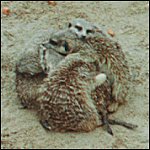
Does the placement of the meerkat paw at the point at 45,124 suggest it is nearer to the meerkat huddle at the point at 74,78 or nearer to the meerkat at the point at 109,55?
the meerkat huddle at the point at 74,78

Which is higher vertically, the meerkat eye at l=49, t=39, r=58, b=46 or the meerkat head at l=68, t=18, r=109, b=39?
the meerkat head at l=68, t=18, r=109, b=39

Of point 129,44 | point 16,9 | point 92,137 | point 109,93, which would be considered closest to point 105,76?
point 109,93

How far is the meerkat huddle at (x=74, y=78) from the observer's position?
383cm

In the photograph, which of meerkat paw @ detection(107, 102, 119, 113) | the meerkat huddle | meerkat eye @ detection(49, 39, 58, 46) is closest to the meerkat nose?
the meerkat huddle

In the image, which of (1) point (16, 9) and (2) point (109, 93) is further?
(1) point (16, 9)

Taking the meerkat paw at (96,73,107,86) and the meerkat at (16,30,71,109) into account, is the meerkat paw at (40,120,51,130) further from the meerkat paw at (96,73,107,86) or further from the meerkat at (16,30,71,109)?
the meerkat paw at (96,73,107,86)

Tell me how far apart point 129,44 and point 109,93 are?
1075 mm

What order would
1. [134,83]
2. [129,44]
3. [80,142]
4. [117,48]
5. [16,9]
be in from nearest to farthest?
[80,142]
[117,48]
[134,83]
[129,44]
[16,9]

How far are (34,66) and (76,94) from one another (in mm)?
376

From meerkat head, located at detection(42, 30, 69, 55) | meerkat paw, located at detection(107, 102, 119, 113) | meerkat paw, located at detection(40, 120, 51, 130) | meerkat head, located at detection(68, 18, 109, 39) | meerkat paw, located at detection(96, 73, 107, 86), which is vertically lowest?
meerkat paw, located at detection(40, 120, 51, 130)

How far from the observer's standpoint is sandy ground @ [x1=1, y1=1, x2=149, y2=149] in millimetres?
3852

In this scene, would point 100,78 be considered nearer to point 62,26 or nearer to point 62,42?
point 62,42

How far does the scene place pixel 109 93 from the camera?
400 centimetres

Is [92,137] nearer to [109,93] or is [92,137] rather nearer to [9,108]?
[109,93]
